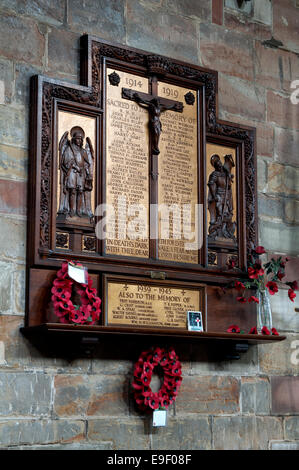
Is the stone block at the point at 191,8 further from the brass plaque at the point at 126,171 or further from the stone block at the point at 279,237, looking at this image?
the stone block at the point at 279,237

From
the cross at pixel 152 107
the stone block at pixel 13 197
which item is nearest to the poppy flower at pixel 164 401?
the stone block at pixel 13 197

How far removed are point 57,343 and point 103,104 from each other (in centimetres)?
137

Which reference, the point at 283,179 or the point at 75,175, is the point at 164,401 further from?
the point at 283,179

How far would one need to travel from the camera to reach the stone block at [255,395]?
187 inches

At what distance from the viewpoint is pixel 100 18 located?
15.1ft

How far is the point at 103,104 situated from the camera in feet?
14.6

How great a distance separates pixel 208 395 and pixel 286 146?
70.5 inches

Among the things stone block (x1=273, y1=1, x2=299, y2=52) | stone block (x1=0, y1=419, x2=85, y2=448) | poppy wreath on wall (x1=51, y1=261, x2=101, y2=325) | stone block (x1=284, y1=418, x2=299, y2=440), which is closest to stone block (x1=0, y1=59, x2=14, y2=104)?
poppy wreath on wall (x1=51, y1=261, x2=101, y2=325)

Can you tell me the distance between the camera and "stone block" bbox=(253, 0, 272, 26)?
5.39 metres

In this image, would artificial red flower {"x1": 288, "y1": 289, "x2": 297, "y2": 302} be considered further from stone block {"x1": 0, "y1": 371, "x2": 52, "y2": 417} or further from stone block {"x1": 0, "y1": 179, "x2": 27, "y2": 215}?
stone block {"x1": 0, "y1": 179, "x2": 27, "y2": 215}

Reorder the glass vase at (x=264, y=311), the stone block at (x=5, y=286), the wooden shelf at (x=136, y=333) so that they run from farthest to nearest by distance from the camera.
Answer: the glass vase at (x=264, y=311)
the stone block at (x=5, y=286)
the wooden shelf at (x=136, y=333)

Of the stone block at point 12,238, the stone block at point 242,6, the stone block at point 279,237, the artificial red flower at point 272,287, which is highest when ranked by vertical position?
the stone block at point 242,6

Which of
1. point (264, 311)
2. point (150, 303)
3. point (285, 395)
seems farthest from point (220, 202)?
point (285, 395)

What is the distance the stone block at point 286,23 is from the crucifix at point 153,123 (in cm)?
124
